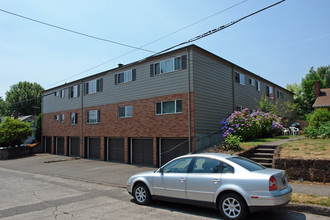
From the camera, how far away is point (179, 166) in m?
6.90

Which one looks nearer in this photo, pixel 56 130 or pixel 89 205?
pixel 89 205

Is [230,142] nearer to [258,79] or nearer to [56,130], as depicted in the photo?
[258,79]

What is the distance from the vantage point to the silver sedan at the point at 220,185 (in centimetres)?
543

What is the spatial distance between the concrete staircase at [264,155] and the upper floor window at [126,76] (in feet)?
33.3

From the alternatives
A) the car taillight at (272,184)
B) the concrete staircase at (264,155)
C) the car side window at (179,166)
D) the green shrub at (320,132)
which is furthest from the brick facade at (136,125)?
the car taillight at (272,184)

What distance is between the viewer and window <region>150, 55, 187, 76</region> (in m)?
15.7

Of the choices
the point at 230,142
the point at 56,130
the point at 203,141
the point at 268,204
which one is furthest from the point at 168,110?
the point at 56,130

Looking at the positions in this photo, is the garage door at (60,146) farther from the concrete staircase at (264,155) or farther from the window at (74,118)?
the concrete staircase at (264,155)

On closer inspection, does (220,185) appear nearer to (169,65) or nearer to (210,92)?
(210,92)

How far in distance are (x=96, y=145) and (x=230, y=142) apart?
1367 centimetres

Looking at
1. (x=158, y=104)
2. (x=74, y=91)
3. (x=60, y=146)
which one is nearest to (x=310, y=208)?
(x=158, y=104)

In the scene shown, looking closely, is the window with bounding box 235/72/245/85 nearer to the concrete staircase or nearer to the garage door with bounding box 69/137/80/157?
the concrete staircase

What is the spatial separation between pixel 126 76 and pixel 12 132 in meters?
16.4

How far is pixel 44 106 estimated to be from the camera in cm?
3089
